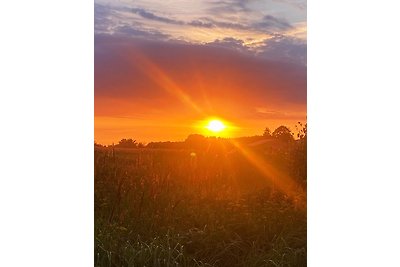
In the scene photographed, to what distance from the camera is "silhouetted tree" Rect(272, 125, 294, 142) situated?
16.3 ft

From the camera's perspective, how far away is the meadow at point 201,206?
4.90m

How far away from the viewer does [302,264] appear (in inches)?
189

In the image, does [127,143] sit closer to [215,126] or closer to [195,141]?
[195,141]

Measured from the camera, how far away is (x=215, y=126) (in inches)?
198

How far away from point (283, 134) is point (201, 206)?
2.63 feet

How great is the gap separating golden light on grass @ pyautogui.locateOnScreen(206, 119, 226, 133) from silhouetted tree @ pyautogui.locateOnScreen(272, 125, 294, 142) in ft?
1.26

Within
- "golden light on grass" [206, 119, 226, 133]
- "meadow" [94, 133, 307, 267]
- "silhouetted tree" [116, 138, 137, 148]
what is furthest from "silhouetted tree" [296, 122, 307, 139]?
"silhouetted tree" [116, 138, 137, 148]

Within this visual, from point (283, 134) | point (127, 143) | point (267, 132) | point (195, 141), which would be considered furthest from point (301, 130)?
point (127, 143)

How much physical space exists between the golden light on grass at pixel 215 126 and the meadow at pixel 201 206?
3.3 inches

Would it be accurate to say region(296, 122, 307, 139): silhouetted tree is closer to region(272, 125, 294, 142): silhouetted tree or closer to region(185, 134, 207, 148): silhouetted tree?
region(272, 125, 294, 142): silhouetted tree

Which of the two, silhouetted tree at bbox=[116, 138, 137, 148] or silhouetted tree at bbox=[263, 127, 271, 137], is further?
silhouetted tree at bbox=[116, 138, 137, 148]
